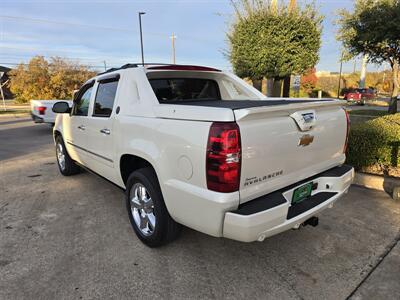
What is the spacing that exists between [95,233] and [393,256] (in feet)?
10.4

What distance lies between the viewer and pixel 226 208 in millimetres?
2160

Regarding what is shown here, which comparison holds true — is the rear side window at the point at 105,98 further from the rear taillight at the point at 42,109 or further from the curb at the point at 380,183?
the rear taillight at the point at 42,109

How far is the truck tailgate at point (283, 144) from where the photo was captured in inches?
86.1

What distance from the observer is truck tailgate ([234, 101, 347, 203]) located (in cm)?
219

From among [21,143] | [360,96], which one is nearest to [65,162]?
[21,143]

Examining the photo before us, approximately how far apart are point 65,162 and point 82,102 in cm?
155

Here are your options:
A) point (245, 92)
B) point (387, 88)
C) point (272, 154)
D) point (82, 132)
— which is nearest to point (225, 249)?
point (272, 154)

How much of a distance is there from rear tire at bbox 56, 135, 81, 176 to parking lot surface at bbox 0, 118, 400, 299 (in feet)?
4.20

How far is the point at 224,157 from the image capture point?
2.10 meters

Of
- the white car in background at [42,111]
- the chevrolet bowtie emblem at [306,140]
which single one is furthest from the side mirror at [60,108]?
the white car in background at [42,111]

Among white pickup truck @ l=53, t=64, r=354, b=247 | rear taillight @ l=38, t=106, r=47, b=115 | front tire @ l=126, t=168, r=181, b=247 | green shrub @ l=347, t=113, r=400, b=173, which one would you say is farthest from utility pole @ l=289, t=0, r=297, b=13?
rear taillight @ l=38, t=106, r=47, b=115

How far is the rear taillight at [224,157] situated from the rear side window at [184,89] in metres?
1.64

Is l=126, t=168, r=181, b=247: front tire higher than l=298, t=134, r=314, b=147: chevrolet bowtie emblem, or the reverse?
l=298, t=134, r=314, b=147: chevrolet bowtie emblem

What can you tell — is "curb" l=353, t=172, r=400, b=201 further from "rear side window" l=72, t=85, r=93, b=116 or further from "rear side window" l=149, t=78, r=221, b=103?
"rear side window" l=72, t=85, r=93, b=116
